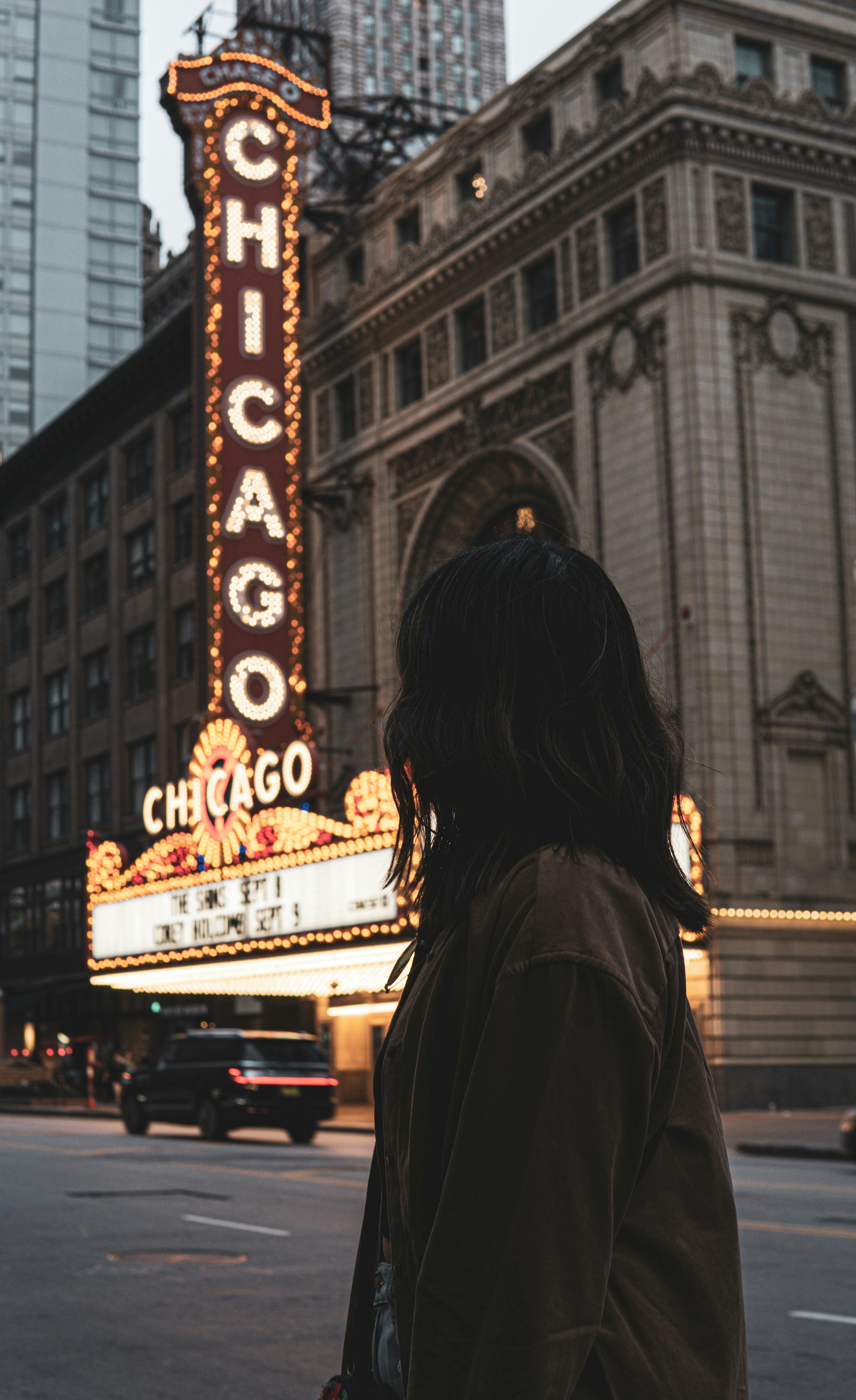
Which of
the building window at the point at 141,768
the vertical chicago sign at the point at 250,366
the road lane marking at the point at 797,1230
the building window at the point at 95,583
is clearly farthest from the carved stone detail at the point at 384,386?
the road lane marking at the point at 797,1230

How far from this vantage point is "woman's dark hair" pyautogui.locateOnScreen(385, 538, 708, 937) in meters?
2.33

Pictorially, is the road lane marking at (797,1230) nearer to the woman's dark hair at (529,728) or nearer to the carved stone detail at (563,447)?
the woman's dark hair at (529,728)

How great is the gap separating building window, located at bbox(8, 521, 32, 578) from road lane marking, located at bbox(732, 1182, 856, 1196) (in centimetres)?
4957

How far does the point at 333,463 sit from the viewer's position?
44.7 m

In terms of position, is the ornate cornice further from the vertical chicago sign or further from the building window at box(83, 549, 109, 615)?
the building window at box(83, 549, 109, 615)

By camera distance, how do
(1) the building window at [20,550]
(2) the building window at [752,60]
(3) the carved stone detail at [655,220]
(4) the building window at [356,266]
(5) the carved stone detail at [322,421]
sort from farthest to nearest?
(1) the building window at [20,550]
(5) the carved stone detail at [322,421]
(4) the building window at [356,266]
(2) the building window at [752,60]
(3) the carved stone detail at [655,220]

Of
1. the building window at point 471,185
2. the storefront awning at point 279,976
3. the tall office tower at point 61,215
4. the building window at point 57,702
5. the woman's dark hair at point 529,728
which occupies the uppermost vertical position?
the tall office tower at point 61,215

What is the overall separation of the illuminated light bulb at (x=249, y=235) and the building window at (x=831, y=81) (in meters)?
12.6

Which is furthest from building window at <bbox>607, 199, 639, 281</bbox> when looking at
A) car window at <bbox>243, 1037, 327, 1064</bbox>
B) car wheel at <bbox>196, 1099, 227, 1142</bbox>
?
car wheel at <bbox>196, 1099, 227, 1142</bbox>

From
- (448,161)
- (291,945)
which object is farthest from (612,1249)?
(448,161)

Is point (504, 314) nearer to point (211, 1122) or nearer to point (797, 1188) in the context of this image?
point (211, 1122)

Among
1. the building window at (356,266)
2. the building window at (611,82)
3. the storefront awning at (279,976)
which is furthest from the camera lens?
the building window at (356,266)

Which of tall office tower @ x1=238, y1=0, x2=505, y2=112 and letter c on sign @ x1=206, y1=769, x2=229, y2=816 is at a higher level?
tall office tower @ x1=238, y1=0, x2=505, y2=112

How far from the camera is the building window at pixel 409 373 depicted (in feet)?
138
